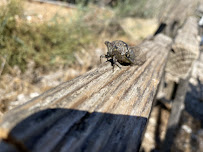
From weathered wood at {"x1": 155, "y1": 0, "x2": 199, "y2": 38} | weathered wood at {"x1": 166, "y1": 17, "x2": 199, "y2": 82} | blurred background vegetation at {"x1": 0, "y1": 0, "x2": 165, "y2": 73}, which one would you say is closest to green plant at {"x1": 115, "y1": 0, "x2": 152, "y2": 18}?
blurred background vegetation at {"x1": 0, "y1": 0, "x2": 165, "y2": 73}

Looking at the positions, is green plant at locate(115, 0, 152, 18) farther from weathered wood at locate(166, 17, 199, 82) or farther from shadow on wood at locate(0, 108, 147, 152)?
shadow on wood at locate(0, 108, 147, 152)

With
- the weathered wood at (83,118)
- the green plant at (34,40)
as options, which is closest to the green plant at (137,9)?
the green plant at (34,40)

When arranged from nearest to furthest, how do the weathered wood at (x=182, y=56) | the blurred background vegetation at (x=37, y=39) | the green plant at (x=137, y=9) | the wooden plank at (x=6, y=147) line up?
the wooden plank at (x=6, y=147) → the weathered wood at (x=182, y=56) → the blurred background vegetation at (x=37, y=39) → the green plant at (x=137, y=9)

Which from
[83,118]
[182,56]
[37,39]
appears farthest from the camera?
[37,39]

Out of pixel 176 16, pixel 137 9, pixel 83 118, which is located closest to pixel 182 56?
pixel 176 16

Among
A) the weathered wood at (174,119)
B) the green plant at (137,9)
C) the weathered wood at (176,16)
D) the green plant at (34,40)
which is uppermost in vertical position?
the green plant at (137,9)

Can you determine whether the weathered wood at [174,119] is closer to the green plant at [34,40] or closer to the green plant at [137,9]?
the green plant at [34,40]

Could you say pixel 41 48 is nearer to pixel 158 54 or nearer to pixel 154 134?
pixel 158 54

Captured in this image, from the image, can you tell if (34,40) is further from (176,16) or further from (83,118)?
(83,118)
